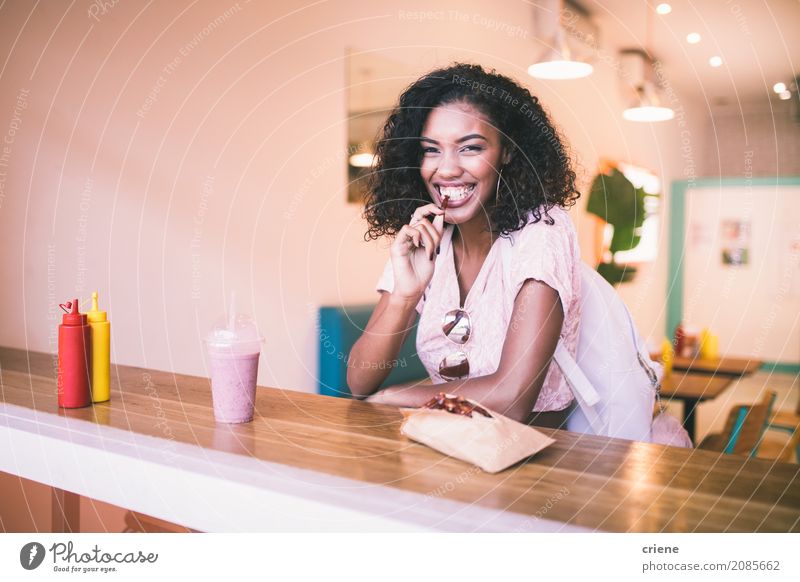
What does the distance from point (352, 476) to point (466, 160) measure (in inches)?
29.3

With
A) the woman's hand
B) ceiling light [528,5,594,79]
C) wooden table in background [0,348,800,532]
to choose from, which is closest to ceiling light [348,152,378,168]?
ceiling light [528,5,594,79]

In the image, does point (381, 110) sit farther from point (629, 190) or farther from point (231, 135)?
point (629, 190)

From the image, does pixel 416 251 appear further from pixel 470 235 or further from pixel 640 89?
pixel 640 89

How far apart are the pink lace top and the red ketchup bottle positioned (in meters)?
0.55

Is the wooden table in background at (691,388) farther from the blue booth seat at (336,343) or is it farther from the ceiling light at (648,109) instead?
the ceiling light at (648,109)

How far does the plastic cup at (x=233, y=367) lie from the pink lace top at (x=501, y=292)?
1.46 feet

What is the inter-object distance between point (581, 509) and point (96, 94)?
4.78 feet

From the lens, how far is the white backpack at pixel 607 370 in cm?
106

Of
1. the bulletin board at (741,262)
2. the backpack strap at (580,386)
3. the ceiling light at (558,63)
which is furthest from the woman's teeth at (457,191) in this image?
the bulletin board at (741,262)

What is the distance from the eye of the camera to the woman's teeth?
124 cm

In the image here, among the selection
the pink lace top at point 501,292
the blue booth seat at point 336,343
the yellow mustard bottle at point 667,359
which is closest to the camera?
the pink lace top at point 501,292

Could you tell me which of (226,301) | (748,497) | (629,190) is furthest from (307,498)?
(629,190)

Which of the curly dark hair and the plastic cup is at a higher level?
the curly dark hair

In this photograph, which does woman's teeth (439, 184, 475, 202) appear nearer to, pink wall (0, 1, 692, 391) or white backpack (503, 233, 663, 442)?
white backpack (503, 233, 663, 442)
